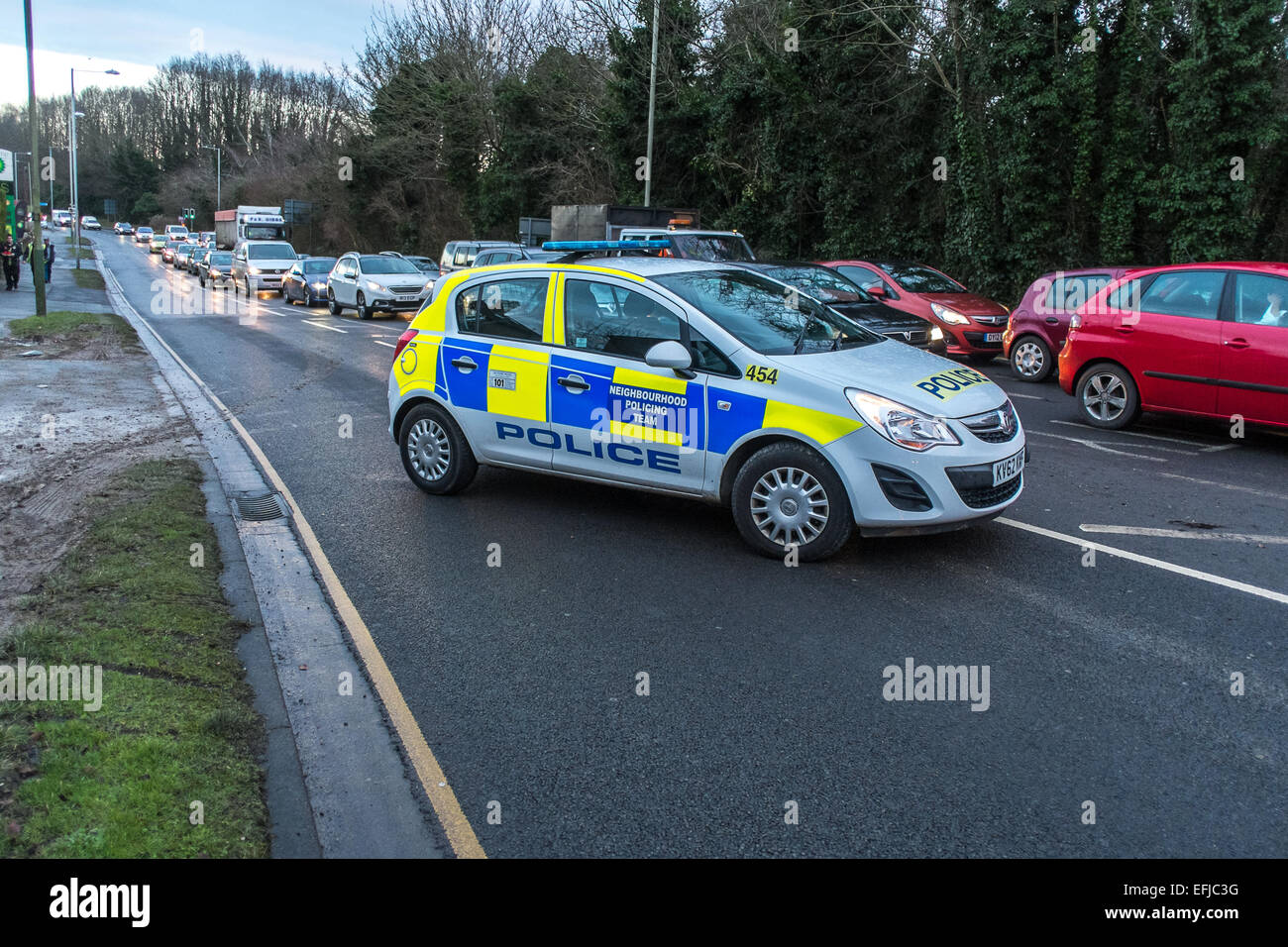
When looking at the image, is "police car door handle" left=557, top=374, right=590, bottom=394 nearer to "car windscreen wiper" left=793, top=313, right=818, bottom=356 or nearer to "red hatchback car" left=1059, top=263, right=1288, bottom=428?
"car windscreen wiper" left=793, top=313, right=818, bottom=356

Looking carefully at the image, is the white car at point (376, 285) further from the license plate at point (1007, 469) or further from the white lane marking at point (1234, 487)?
the license plate at point (1007, 469)

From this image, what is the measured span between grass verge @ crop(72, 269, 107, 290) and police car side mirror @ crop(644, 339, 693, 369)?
120ft

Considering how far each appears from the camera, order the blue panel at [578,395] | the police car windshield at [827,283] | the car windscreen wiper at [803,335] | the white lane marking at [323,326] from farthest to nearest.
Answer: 1. the white lane marking at [323,326]
2. the police car windshield at [827,283]
3. the blue panel at [578,395]
4. the car windscreen wiper at [803,335]

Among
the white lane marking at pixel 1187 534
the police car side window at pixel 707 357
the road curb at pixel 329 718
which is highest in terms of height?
the police car side window at pixel 707 357

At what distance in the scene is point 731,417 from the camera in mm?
6660

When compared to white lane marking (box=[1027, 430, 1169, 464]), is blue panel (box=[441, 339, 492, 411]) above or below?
above

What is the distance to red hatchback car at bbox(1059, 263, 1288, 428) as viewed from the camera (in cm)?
972

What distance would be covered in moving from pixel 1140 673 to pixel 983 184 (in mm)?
19721

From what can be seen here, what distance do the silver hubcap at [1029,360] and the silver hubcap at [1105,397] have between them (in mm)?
4088

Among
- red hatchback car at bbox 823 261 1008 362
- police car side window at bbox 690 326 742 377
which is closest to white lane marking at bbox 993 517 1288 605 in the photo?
police car side window at bbox 690 326 742 377

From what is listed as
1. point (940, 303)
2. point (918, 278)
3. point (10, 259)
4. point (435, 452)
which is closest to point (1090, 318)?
point (940, 303)

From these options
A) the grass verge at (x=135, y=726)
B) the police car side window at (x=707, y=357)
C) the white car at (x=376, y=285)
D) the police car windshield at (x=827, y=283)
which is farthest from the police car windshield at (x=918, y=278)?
the grass verge at (x=135, y=726)

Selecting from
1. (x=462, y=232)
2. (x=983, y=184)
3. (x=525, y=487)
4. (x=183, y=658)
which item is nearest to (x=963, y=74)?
(x=983, y=184)

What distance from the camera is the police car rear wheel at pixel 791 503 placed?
6395 millimetres
